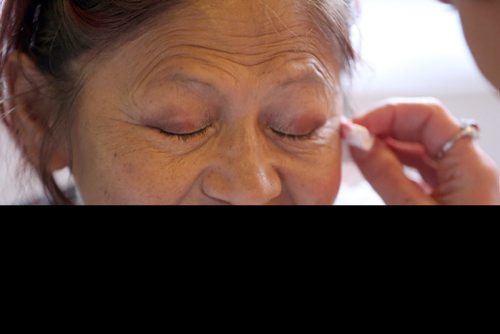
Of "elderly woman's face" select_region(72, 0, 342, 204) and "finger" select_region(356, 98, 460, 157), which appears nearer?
"elderly woman's face" select_region(72, 0, 342, 204)

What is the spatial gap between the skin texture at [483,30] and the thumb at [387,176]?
284mm

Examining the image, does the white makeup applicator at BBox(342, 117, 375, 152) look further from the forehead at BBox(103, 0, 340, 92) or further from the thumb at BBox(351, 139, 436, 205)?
the forehead at BBox(103, 0, 340, 92)

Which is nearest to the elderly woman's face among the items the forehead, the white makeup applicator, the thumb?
the forehead

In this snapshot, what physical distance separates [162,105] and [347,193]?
686 millimetres

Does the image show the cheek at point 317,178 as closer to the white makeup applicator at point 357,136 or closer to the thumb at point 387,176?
the white makeup applicator at point 357,136

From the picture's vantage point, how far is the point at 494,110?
1.82m

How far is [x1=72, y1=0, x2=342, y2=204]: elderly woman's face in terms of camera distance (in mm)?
785

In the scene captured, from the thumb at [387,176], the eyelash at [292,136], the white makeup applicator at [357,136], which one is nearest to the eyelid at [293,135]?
the eyelash at [292,136]

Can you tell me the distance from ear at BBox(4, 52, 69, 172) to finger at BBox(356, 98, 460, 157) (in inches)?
20.2

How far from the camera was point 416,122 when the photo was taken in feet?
3.67

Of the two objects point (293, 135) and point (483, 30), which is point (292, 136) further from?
point (483, 30)
